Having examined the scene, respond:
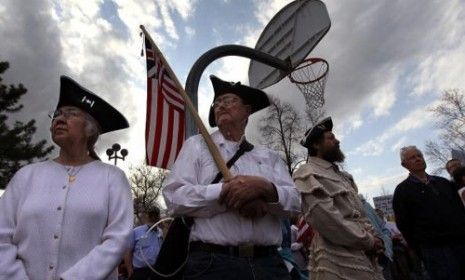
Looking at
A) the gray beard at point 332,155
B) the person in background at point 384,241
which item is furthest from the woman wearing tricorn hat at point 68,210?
the person in background at point 384,241

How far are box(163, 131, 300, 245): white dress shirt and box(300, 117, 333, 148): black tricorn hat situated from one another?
1.41 meters

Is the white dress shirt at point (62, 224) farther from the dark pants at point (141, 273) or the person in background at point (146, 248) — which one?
the dark pants at point (141, 273)

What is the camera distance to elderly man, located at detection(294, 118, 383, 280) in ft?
11.9

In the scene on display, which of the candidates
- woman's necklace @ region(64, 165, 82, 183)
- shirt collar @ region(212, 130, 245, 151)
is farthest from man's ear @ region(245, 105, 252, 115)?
woman's necklace @ region(64, 165, 82, 183)

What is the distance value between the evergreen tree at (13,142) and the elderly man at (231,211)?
1060 inches

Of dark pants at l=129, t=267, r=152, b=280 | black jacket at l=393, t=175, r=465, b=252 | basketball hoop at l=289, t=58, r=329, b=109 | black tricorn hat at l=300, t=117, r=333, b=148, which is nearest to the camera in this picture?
black tricorn hat at l=300, t=117, r=333, b=148

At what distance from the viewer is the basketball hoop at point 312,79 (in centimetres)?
904

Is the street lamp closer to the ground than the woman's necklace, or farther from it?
farther from it

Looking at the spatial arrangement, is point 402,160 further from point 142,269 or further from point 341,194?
point 142,269

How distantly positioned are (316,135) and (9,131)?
91.9 feet

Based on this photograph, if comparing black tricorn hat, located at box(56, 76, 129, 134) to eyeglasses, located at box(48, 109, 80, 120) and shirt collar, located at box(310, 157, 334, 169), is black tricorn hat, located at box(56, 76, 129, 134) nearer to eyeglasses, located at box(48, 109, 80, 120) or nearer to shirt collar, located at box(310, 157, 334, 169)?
eyeglasses, located at box(48, 109, 80, 120)

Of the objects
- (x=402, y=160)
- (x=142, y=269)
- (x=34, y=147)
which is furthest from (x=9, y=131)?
(x=402, y=160)

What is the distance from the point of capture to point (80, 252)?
2459 mm

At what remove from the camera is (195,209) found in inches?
105
